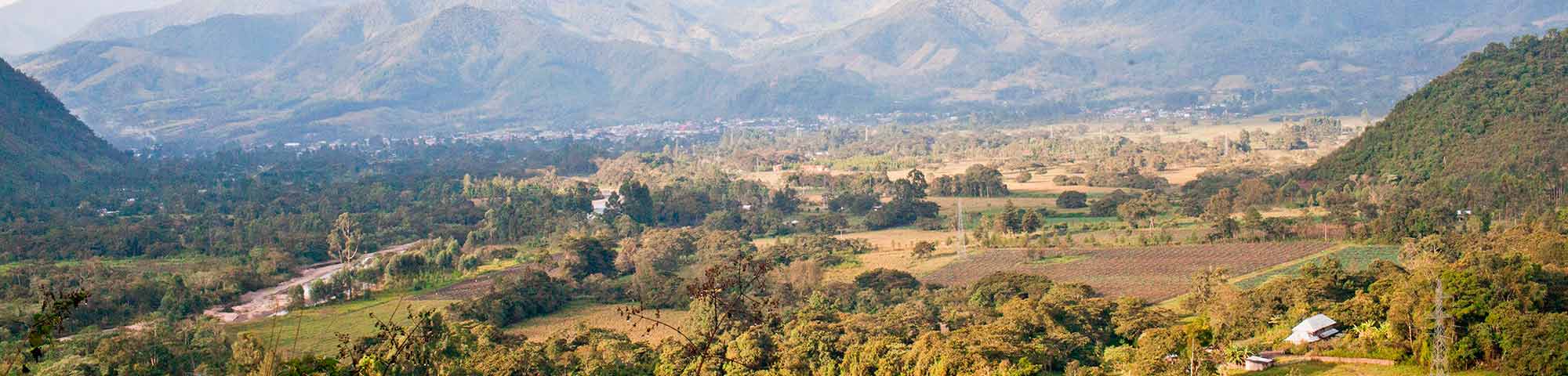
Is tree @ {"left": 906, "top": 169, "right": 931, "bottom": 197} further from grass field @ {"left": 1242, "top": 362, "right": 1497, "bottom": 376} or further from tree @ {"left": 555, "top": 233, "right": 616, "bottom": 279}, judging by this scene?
grass field @ {"left": 1242, "top": 362, "right": 1497, "bottom": 376}

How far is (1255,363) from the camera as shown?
2442 cm

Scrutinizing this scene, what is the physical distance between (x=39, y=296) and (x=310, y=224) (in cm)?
1964

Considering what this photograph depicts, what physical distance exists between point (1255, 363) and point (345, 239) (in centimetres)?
3591

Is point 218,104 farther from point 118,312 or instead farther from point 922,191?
point 118,312

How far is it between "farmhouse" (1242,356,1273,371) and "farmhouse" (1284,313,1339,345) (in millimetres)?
1585

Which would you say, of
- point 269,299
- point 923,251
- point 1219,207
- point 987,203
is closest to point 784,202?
point 987,203

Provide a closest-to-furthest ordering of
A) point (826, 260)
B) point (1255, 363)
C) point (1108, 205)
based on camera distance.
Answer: point (1255, 363) < point (826, 260) < point (1108, 205)

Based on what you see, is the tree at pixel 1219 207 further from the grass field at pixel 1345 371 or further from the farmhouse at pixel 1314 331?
the grass field at pixel 1345 371

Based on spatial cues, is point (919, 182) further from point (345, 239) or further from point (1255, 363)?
point (1255, 363)

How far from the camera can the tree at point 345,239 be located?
146ft

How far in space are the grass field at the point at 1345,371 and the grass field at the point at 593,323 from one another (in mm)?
14047

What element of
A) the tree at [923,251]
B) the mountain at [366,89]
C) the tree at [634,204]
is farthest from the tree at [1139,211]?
the mountain at [366,89]

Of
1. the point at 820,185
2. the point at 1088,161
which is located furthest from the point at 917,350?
the point at 1088,161

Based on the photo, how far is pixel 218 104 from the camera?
151625 millimetres
